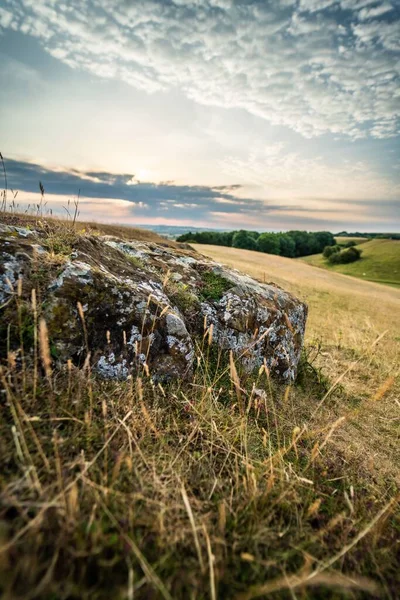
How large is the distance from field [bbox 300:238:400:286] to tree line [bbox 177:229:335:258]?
16.0 meters

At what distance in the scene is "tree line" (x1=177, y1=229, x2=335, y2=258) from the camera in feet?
326

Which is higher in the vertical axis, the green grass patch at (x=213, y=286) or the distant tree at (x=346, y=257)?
the green grass patch at (x=213, y=286)

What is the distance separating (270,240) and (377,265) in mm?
33843

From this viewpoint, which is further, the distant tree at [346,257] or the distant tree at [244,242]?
the distant tree at [244,242]

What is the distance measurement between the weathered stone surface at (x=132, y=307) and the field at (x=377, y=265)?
75622mm

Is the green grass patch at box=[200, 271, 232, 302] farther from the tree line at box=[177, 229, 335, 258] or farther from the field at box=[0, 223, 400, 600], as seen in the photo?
the tree line at box=[177, 229, 335, 258]

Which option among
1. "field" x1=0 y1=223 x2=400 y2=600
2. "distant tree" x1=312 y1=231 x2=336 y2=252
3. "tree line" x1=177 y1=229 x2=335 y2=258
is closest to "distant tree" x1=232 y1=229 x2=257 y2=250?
"tree line" x1=177 y1=229 x2=335 y2=258

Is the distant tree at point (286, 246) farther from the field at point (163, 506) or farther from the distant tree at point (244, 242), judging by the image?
the field at point (163, 506)

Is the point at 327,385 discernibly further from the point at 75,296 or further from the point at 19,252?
the point at 19,252

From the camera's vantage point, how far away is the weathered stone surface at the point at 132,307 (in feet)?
10.3

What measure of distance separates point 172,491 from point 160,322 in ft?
6.90

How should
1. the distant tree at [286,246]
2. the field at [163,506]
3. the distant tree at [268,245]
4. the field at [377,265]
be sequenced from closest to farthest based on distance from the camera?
the field at [163,506] → the field at [377,265] → the distant tree at [268,245] → the distant tree at [286,246]

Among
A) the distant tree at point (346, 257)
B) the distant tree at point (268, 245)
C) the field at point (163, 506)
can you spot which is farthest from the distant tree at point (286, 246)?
the field at point (163, 506)

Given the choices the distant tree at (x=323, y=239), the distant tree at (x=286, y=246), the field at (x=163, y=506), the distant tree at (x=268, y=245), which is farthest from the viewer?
the distant tree at (x=323, y=239)
